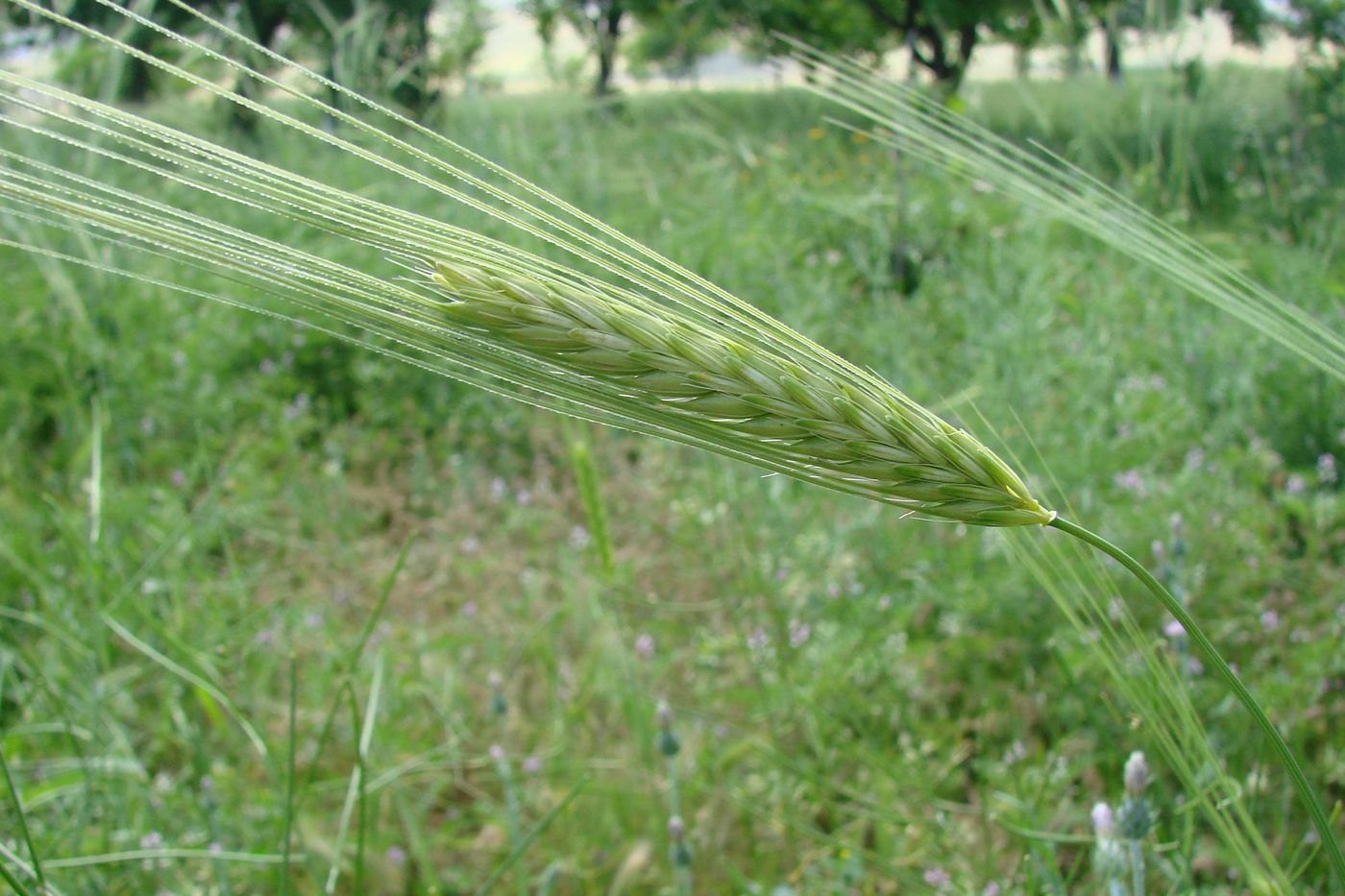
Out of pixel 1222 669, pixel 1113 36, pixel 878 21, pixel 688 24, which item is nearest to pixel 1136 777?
pixel 1222 669

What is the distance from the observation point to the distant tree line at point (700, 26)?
4.98 meters

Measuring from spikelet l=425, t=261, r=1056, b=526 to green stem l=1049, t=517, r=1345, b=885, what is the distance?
3cm

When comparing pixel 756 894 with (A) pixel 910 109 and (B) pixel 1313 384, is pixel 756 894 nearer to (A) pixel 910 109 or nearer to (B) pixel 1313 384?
(A) pixel 910 109

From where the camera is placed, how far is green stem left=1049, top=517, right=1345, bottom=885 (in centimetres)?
58

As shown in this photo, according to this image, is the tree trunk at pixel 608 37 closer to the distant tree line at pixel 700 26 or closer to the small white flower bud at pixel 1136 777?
the distant tree line at pixel 700 26

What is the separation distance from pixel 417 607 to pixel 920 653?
1.44 meters

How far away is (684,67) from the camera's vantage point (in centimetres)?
2273

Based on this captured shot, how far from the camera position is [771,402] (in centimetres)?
60

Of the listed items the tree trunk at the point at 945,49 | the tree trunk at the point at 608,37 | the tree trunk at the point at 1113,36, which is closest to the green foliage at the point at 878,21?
the tree trunk at the point at 945,49

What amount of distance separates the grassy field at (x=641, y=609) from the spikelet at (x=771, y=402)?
15 cm

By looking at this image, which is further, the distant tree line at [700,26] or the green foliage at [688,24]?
the green foliage at [688,24]

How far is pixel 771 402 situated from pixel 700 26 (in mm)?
13498

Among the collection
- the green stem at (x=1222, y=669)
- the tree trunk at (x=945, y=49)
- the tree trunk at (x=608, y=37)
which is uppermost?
the tree trunk at (x=608, y=37)

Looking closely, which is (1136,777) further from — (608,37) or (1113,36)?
(608,37)
